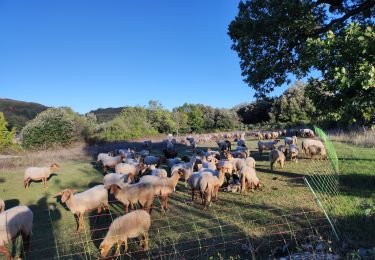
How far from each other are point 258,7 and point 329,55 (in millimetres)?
5324

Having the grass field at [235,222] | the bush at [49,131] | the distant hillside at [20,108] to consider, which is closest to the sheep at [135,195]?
the grass field at [235,222]

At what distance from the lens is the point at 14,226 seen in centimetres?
834

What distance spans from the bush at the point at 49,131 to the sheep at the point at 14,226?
28.4m

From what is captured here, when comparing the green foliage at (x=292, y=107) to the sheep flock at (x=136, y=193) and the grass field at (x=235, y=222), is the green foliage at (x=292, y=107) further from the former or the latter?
the grass field at (x=235, y=222)

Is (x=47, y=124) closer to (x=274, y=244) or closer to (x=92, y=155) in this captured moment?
(x=92, y=155)

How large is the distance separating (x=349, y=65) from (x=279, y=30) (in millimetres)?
4837

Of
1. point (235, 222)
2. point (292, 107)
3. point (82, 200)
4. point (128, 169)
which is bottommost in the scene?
point (235, 222)

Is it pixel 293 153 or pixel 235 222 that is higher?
pixel 293 153

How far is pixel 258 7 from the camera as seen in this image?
570 inches

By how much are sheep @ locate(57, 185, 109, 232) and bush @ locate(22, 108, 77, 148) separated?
→ 26321 millimetres

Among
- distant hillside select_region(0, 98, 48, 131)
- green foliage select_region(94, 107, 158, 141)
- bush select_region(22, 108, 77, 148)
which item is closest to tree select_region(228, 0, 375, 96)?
bush select_region(22, 108, 77, 148)

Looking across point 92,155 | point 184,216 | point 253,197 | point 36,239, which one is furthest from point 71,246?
point 92,155

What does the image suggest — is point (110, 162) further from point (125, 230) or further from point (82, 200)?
point (125, 230)

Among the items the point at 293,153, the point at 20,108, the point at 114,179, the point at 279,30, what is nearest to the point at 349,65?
the point at 279,30
